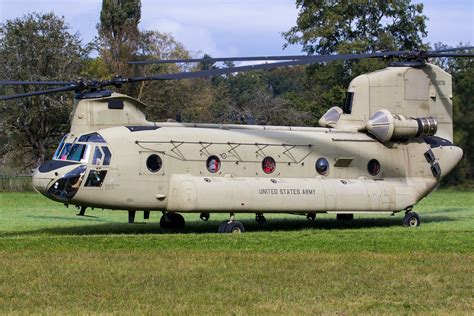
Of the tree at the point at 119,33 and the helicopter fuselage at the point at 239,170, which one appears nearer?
the helicopter fuselage at the point at 239,170

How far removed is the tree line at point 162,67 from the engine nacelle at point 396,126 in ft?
51.8

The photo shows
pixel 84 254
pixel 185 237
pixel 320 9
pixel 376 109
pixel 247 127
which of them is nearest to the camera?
pixel 84 254

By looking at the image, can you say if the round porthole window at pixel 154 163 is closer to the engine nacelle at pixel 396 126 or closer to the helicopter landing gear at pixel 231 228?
the helicopter landing gear at pixel 231 228

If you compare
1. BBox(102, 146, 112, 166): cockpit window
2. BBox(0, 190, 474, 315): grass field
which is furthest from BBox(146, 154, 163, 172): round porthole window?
BBox(0, 190, 474, 315): grass field

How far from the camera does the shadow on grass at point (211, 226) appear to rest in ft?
78.2

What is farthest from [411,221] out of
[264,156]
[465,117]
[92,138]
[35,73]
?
[35,73]

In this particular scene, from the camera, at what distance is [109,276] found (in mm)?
14289

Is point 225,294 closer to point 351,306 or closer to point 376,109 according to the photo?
point 351,306

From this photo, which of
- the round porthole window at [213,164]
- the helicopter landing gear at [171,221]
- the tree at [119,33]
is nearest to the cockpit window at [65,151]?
the round porthole window at [213,164]

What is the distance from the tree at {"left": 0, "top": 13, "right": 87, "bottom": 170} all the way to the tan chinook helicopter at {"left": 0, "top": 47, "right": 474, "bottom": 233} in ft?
94.5

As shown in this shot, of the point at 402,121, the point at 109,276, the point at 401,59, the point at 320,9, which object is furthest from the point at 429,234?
the point at 320,9

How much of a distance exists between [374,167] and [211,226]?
16.3 feet

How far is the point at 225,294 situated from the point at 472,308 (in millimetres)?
3365

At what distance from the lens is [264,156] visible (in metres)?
24.2
